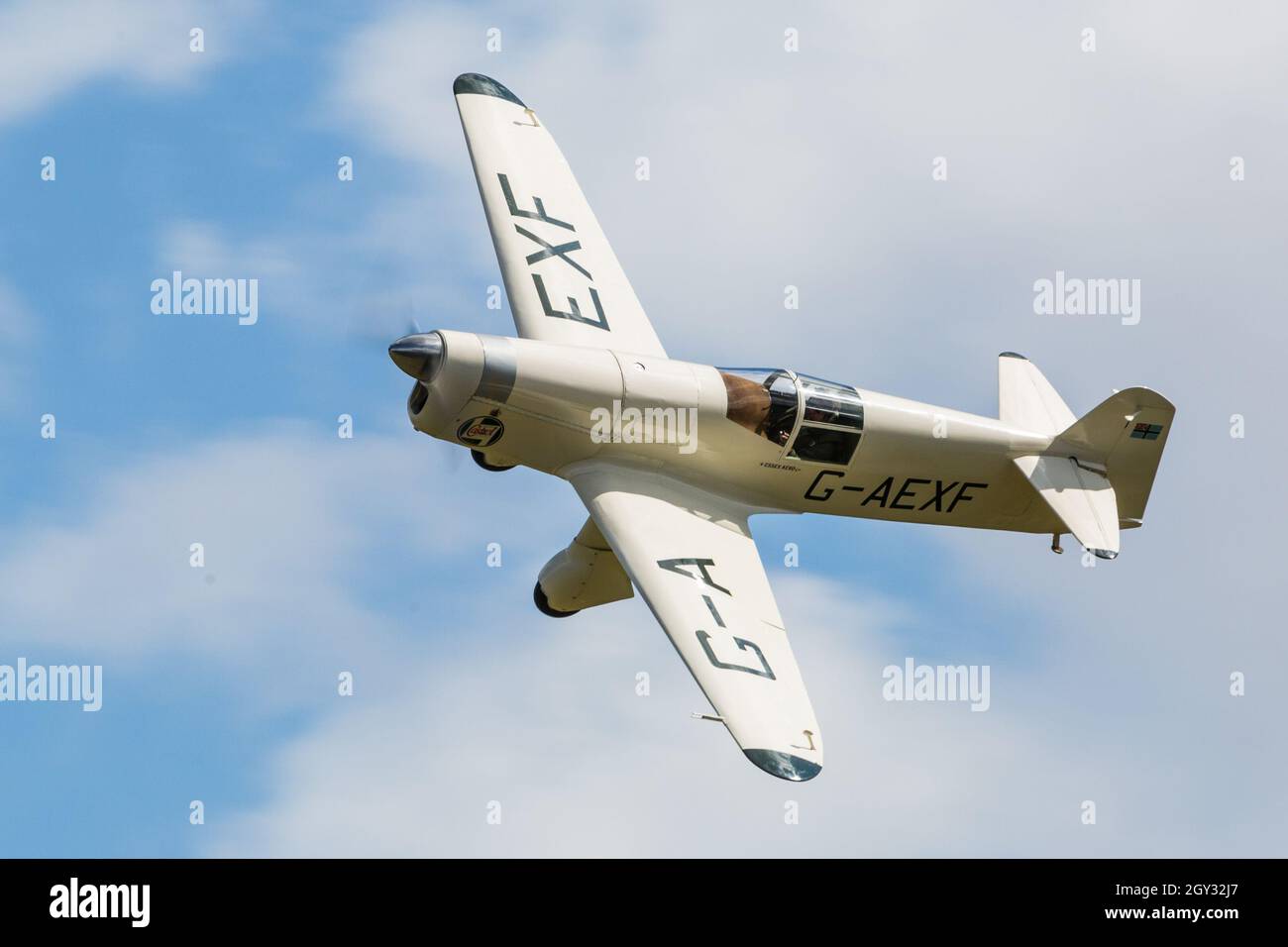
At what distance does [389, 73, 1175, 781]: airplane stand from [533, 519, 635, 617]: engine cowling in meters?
0.02

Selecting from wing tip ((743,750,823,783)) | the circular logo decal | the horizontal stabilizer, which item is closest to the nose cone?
the circular logo decal

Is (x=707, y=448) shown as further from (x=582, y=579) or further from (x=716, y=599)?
(x=582, y=579)

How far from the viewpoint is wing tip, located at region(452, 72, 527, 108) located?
26719 millimetres

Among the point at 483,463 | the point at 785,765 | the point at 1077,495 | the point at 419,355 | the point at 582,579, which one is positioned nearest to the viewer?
the point at 785,765

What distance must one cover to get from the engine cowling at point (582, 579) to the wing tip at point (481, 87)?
22.3ft

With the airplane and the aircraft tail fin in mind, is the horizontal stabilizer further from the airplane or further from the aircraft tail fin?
the aircraft tail fin

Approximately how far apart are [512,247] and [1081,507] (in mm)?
7552

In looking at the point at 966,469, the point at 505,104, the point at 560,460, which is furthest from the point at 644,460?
the point at 505,104

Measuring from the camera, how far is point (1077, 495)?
78.9 ft

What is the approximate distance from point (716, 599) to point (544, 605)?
3.24m

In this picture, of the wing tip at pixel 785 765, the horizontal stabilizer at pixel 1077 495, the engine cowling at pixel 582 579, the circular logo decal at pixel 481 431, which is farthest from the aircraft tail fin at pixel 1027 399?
the wing tip at pixel 785 765

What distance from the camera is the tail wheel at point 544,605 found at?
78.1 feet

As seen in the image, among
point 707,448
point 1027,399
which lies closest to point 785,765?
point 707,448

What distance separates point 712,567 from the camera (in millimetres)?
21766
